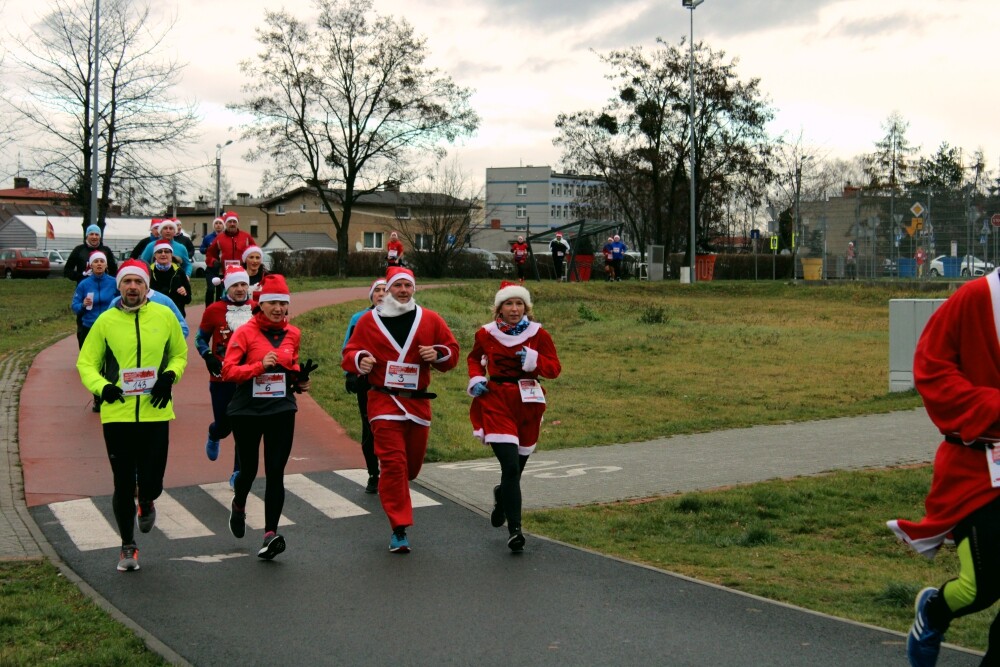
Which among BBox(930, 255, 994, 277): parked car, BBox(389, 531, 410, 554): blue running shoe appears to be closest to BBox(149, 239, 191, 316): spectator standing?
BBox(389, 531, 410, 554): blue running shoe

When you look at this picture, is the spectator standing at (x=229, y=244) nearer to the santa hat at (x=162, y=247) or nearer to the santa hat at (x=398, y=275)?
the santa hat at (x=162, y=247)

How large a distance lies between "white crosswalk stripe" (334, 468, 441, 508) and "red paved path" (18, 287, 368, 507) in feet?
0.95

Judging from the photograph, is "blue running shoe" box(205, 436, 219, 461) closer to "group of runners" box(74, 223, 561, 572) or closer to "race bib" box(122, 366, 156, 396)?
"group of runners" box(74, 223, 561, 572)

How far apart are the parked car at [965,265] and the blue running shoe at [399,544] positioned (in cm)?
3807

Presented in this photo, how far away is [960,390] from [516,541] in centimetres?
403

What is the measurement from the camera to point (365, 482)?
11.1m

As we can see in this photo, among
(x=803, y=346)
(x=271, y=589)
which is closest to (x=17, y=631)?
(x=271, y=589)

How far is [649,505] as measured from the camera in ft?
32.6

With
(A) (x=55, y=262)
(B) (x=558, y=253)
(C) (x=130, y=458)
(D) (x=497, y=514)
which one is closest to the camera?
(C) (x=130, y=458)

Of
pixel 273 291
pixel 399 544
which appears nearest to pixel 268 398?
pixel 273 291

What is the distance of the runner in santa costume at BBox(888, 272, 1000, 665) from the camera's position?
4.54m

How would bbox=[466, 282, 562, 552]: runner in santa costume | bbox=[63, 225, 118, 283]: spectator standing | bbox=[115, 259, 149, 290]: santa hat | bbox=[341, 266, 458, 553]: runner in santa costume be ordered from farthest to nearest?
bbox=[63, 225, 118, 283]: spectator standing < bbox=[466, 282, 562, 552]: runner in santa costume < bbox=[341, 266, 458, 553]: runner in santa costume < bbox=[115, 259, 149, 290]: santa hat

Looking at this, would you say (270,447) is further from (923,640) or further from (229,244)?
(229,244)

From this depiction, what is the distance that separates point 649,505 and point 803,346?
1621 centimetres
